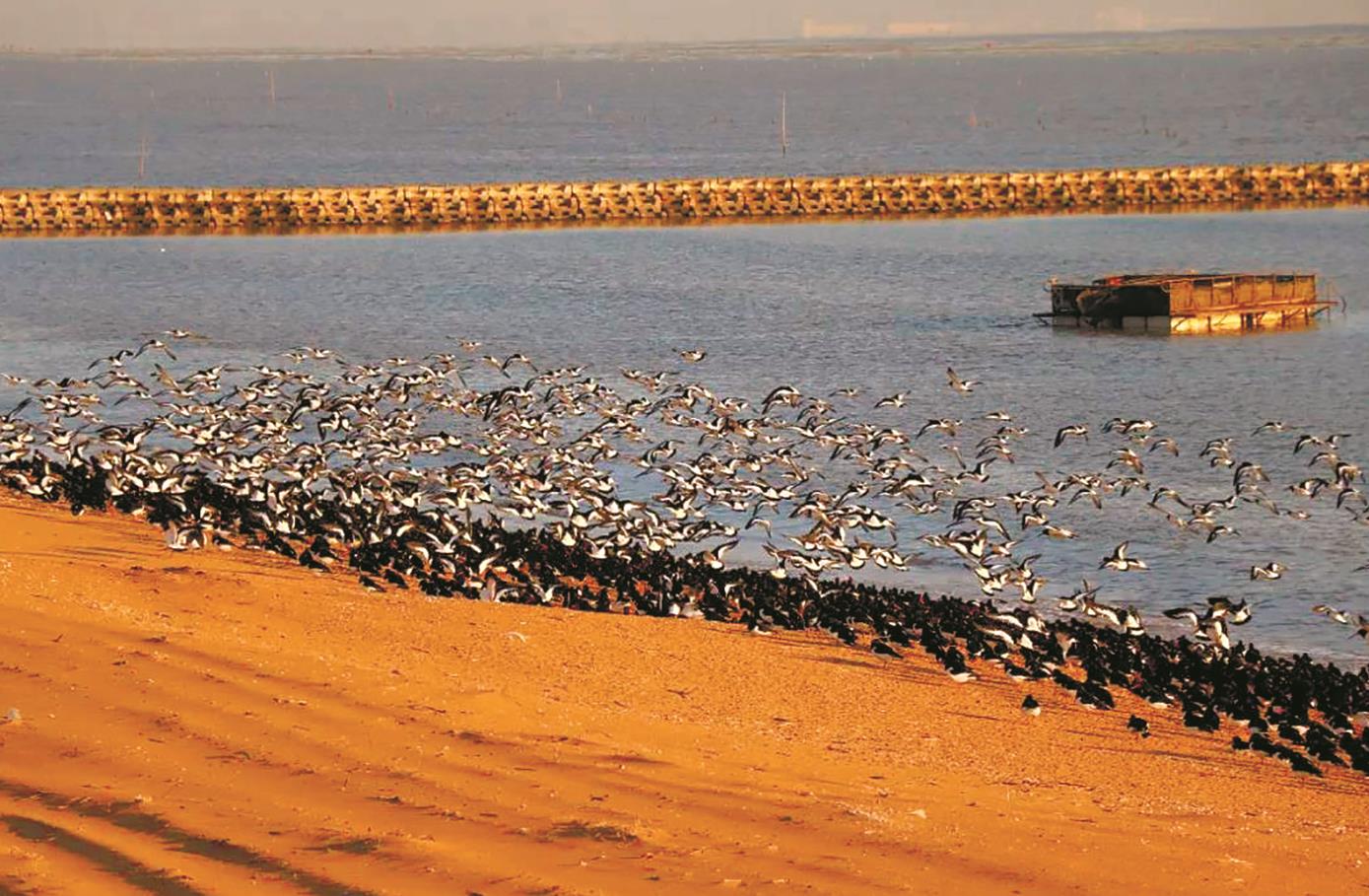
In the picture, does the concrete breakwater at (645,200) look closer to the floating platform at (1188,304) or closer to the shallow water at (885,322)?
the shallow water at (885,322)

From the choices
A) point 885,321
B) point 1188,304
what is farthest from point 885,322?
point 1188,304

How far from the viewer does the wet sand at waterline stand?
40.0 feet

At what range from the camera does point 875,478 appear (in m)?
35.8

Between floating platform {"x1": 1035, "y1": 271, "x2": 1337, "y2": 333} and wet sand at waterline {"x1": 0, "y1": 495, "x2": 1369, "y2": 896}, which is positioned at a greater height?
floating platform {"x1": 1035, "y1": 271, "x2": 1337, "y2": 333}

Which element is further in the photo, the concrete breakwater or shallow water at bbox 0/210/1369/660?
the concrete breakwater

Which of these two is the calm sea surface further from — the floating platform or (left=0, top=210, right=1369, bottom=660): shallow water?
the floating platform

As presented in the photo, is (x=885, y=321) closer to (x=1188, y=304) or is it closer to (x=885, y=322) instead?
(x=885, y=322)

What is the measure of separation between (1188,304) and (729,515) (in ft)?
95.1

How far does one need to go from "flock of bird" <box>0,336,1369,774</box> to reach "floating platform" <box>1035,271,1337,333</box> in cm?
1637

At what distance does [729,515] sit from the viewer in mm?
33438

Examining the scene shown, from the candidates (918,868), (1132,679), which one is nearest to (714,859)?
(918,868)

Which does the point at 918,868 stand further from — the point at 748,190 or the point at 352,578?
the point at 748,190

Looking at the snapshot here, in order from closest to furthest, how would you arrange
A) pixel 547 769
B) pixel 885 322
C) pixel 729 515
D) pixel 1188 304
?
pixel 547 769 → pixel 729 515 → pixel 1188 304 → pixel 885 322

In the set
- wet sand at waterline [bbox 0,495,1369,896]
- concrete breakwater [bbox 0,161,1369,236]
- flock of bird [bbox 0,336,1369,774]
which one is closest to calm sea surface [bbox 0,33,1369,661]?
flock of bird [bbox 0,336,1369,774]
